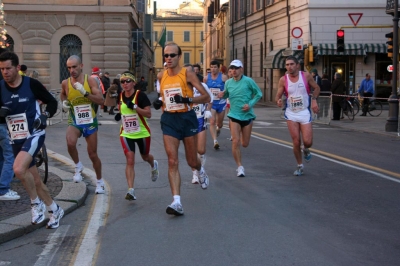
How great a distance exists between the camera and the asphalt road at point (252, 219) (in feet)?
20.7

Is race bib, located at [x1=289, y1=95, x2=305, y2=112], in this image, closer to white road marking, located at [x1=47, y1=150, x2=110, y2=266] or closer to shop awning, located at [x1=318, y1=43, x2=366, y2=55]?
white road marking, located at [x1=47, y1=150, x2=110, y2=266]

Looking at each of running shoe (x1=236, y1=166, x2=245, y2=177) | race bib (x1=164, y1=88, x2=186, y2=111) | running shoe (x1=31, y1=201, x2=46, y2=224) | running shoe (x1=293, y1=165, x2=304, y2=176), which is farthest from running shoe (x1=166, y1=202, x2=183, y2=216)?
running shoe (x1=293, y1=165, x2=304, y2=176)

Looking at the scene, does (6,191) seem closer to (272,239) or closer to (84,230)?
(84,230)

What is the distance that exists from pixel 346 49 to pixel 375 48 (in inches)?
56.3

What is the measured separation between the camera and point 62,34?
39000 mm

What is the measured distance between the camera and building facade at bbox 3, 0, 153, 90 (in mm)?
38844

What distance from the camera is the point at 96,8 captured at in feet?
128

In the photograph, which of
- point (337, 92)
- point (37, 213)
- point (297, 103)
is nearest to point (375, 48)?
point (337, 92)

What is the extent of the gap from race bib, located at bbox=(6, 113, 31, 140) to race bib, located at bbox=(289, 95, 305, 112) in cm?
524

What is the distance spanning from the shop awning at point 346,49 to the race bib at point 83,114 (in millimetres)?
26656

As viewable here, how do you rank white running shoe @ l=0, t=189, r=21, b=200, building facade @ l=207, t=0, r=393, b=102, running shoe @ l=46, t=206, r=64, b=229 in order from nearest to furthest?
1. running shoe @ l=46, t=206, r=64, b=229
2. white running shoe @ l=0, t=189, r=21, b=200
3. building facade @ l=207, t=0, r=393, b=102

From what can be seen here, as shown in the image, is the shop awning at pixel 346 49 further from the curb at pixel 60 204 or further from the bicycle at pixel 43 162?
the bicycle at pixel 43 162

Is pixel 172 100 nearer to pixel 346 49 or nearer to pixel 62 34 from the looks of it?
pixel 346 49

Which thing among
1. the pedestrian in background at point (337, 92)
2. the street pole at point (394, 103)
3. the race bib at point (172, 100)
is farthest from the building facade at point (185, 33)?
the race bib at point (172, 100)
